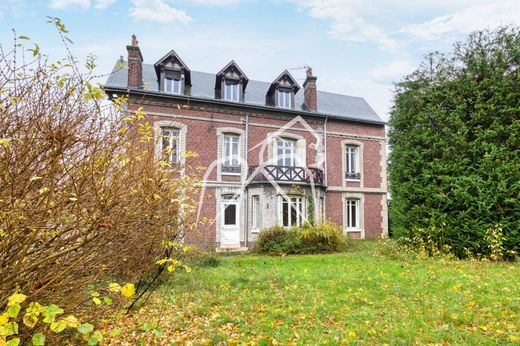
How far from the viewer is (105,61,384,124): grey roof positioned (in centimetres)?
1315

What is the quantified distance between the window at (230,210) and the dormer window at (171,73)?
15.4 feet

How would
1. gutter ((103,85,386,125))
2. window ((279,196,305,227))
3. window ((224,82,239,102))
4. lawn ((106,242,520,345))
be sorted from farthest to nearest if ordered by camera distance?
window ((224,82,239,102))
window ((279,196,305,227))
gutter ((103,85,386,125))
lawn ((106,242,520,345))

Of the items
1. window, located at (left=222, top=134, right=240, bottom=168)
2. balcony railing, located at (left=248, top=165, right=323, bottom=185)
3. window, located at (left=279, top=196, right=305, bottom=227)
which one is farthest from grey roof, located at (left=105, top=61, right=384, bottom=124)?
window, located at (left=279, top=196, right=305, bottom=227)

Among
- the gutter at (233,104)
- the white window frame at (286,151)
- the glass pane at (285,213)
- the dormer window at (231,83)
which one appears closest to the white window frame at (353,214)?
the white window frame at (286,151)

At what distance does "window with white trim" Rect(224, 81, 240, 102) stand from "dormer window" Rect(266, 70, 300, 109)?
59.9 inches

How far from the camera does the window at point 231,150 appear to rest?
13.6 m

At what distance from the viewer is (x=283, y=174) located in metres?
13.3

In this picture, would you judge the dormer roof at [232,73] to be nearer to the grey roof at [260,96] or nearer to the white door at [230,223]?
the grey roof at [260,96]

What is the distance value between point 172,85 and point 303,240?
25.8ft

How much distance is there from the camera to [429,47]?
9156 mm

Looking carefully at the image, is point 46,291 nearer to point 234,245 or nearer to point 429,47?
point 429,47

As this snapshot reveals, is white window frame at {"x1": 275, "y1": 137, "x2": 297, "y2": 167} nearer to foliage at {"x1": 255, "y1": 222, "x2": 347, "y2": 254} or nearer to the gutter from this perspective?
the gutter

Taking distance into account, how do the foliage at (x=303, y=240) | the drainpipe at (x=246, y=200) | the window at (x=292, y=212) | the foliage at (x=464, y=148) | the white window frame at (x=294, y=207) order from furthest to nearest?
the drainpipe at (x=246, y=200) < the window at (x=292, y=212) < the white window frame at (x=294, y=207) < the foliage at (x=303, y=240) < the foliage at (x=464, y=148)

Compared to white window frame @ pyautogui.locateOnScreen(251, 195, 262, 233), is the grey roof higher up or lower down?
higher up
